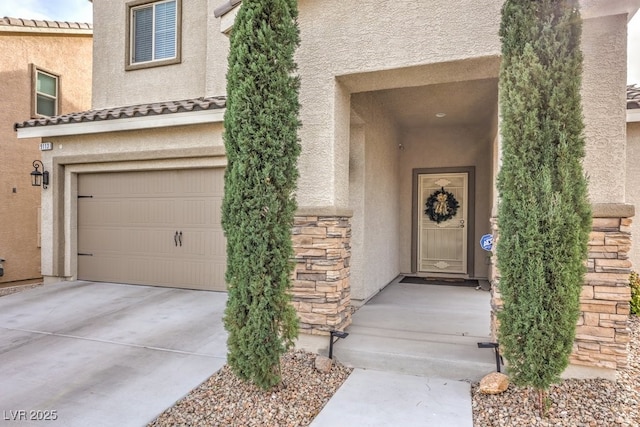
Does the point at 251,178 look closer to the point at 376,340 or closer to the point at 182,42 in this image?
the point at 376,340

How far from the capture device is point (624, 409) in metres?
3.10

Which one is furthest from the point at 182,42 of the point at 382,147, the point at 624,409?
the point at 624,409

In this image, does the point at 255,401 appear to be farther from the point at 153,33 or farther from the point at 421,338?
the point at 153,33

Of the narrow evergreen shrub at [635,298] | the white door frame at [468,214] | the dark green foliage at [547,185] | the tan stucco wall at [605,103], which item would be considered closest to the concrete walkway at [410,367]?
the dark green foliage at [547,185]

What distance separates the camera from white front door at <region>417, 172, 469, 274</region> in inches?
345

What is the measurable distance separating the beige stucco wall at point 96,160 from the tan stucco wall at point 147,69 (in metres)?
1.56

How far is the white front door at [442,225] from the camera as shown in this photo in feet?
28.8

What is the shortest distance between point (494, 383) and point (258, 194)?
261 centimetres

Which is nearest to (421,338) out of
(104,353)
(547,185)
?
(547,185)

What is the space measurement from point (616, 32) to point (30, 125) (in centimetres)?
905

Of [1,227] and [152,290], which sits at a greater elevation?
[1,227]

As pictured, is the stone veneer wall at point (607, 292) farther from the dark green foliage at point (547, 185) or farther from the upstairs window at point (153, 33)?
the upstairs window at point (153, 33)

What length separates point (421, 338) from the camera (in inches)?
169

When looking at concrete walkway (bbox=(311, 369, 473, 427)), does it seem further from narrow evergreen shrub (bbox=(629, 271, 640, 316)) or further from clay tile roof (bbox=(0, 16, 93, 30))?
clay tile roof (bbox=(0, 16, 93, 30))
